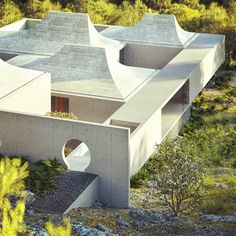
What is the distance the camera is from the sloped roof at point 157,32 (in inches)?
1548

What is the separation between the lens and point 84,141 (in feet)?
76.0

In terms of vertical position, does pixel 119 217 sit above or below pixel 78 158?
below

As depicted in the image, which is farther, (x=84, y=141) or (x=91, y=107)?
(x=91, y=107)

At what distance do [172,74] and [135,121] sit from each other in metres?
7.57

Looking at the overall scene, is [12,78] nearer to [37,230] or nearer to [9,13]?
[37,230]

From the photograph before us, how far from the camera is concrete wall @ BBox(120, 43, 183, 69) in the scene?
3897cm

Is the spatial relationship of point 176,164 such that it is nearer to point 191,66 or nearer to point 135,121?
point 135,121

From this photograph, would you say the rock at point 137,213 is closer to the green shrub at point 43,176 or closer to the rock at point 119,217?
the rock at point 119,217

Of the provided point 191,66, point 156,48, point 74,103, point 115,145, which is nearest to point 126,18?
point 156,48

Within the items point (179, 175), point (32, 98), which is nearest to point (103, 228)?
point (179, 175)

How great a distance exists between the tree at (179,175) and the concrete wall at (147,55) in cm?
1702

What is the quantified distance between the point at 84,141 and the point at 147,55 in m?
17.3

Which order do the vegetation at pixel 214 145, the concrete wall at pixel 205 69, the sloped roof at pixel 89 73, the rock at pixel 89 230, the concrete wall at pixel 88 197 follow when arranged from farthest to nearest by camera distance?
the concrete wall at pixel 205 69
the sloped roof at pixel 89 73
the vegetation at pixel 214 145
the concrete wall at pixel 88 197
the rock at pixel 89 230

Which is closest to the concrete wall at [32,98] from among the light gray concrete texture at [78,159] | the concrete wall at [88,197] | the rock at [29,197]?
the light gray concrete texture at [78,159]
